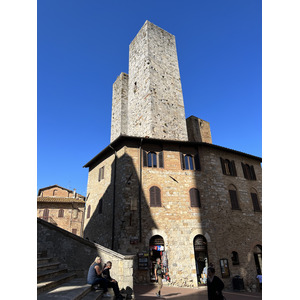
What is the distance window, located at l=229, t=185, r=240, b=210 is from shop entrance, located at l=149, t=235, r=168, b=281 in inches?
215

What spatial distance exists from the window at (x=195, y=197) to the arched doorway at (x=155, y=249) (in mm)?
2876

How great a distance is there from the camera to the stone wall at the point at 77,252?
7.16 m

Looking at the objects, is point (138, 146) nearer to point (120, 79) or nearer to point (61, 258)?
point (61, 258)

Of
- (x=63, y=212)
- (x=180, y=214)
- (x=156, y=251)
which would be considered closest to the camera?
(x=156, y=251)

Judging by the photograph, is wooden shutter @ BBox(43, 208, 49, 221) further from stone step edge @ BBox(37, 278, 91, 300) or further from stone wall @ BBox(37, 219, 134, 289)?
stone step edge @ BBox(37, 278, 91, 300)

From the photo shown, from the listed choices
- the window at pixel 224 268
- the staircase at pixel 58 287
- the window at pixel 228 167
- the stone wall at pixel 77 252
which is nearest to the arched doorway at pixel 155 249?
the window at pixel 224 268

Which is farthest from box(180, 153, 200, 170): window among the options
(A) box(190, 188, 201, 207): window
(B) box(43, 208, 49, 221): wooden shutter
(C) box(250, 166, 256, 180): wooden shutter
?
(B) box(43, 208, 49, 221): wooden shutter

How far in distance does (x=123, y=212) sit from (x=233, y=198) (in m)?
7.48

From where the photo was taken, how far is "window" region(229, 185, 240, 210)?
1383 cm

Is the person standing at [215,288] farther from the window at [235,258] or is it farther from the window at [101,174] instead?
the window at [101,174]

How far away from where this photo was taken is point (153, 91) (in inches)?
709

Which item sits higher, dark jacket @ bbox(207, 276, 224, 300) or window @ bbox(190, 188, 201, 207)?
window @ bbox(190, 188, 201, 207)

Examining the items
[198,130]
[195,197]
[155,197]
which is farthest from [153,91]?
[195,197]

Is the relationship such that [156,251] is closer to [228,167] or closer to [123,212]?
[123,212]
